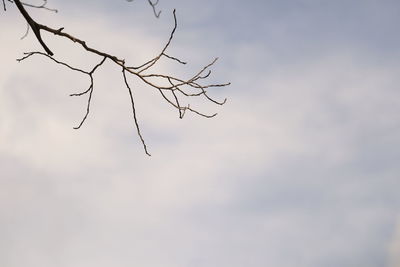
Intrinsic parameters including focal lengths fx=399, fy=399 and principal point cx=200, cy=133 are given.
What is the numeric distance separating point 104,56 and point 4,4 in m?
1.80

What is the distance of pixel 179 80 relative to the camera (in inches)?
159

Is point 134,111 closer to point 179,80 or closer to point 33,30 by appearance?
point 179,80

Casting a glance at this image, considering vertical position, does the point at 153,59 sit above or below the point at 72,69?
above

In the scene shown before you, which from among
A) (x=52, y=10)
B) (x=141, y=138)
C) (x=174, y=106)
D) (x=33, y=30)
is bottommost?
(x=141, y=138)

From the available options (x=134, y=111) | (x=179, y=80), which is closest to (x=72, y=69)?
(x=134, y=111)

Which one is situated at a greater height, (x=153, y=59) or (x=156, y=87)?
(x=153, y=59)

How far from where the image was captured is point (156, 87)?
3.91m

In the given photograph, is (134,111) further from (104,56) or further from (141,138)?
(104,56)

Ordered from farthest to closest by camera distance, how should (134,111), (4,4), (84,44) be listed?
(4,4) → (134,111) → (84,44)

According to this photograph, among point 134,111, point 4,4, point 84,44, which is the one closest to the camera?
point 84,44

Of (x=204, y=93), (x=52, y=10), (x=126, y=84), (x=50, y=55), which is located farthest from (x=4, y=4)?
(x=204, y=93)

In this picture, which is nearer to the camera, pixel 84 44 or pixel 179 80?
pixel 84 44

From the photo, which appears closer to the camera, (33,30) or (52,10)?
(33,30)

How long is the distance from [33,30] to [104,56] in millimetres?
780
